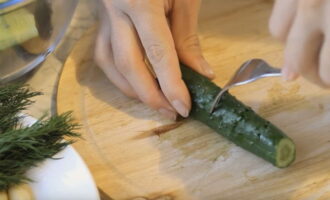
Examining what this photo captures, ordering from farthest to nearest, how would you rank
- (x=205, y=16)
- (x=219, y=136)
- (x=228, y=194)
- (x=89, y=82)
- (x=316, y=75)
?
(x=205, y=16), (x=89, y=82), (x=219, y=136), (x=228, y=194), (x=316, y=75)

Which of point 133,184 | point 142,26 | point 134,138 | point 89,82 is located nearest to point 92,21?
point 89,82

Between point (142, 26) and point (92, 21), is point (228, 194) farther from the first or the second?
point (92, 21)

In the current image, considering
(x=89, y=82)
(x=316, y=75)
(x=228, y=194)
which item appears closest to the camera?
(x=316, y=75)

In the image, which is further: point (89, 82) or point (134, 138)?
point (89, 82)

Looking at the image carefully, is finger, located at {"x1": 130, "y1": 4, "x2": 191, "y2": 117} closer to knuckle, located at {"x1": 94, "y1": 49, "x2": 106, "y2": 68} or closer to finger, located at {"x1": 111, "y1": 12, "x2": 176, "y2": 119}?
finger, located at {"x1": 111, "y1": 12, "x2": 176, "y2": 119}

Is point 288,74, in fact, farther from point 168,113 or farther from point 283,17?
point 168,113

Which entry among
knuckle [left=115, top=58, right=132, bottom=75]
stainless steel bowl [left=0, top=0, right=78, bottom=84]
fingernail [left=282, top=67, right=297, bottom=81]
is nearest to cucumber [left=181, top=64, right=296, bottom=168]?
knuckle [left=115, top=58, right=132, bottom=75]

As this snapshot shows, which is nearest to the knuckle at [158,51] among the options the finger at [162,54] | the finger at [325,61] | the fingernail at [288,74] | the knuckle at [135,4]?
the finger at [162,54]
